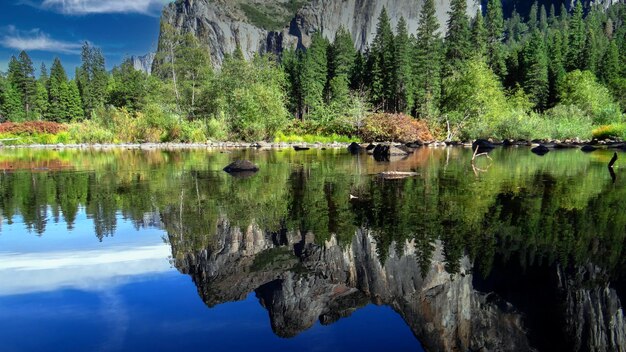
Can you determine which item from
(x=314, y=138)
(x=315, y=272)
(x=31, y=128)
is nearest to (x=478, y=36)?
(x=314, y=138)

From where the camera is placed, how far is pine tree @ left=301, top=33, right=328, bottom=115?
7850 centimetres

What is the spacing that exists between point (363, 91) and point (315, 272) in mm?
72301

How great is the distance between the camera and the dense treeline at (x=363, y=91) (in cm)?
5144

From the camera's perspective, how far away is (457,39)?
79562 millimetres

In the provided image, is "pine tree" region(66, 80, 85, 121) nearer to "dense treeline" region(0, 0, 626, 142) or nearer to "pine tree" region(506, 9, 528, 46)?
"dense treeline" region(0, 0, 626, 142)

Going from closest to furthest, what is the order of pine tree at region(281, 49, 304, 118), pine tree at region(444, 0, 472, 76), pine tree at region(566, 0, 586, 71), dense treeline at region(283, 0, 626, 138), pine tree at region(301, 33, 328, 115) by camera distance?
1. dense treeline at region(283, 0, 626, 138)
2. pine tree at region(444, 0, 472, 76)
3. pine tree at region(301, 33, 328, 115)
4. pine tree at region(281, 49, 304, 118)
5. pine tree at region(566, 0, 586, 71)

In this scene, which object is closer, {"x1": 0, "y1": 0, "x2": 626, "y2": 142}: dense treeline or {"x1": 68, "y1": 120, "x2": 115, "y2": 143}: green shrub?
{"x1": 68, "y1": 120, "x2": 115, "y2": 143}: green shrub

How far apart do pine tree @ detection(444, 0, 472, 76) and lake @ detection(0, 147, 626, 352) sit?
7004 centimetres

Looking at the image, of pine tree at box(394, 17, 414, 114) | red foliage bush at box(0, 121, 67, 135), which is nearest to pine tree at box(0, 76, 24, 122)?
red foliage bush at box(0, 121, 67, 135)

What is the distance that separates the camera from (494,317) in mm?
5652

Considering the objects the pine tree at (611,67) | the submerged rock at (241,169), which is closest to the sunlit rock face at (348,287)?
the submerged rock at (241,169)

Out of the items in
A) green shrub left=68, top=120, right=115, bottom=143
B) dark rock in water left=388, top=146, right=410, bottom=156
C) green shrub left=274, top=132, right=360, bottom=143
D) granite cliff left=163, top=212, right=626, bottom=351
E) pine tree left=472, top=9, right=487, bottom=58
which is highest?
pine tree left=472, top=9, right=487, bottom=58

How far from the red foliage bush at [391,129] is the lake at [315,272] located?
3797 centimetres

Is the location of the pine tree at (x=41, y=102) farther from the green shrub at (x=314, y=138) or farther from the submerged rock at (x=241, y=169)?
the submerged rock at (x=241, y=169)
